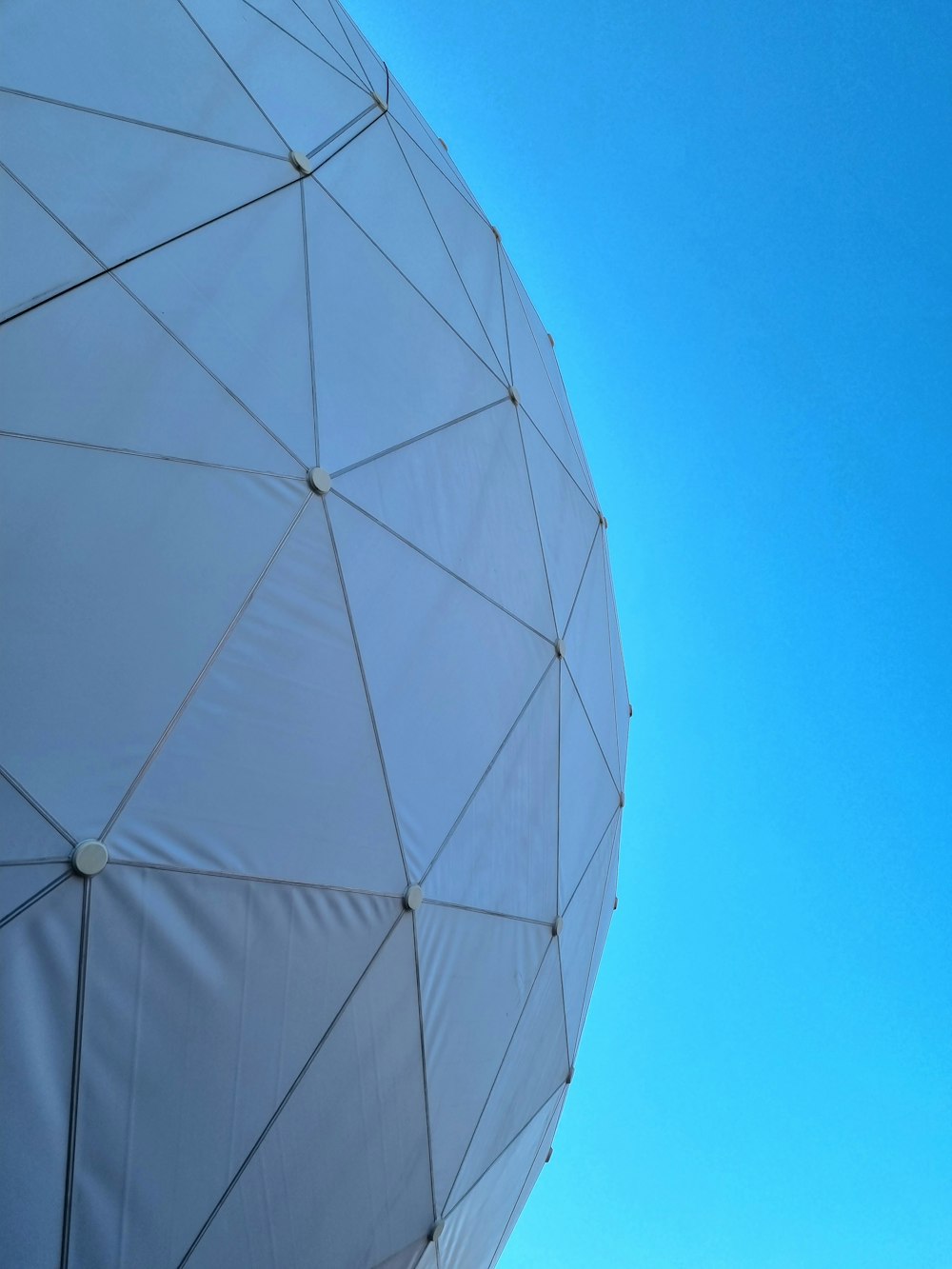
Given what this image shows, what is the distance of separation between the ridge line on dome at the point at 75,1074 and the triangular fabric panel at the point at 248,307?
337 cm

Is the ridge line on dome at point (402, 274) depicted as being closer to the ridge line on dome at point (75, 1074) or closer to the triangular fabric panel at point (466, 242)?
the triangular fabric panel at point (466, 242)

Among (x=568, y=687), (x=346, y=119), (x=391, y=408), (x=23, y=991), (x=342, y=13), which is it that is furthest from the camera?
(x=342, y=13)

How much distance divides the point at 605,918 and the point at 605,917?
91 millimetres

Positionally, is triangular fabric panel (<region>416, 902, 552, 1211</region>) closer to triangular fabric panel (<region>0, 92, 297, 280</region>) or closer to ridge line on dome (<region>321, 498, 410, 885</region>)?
ridge line on dome (<region>321, 498, 410, 885</region>)

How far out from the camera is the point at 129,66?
646 cm

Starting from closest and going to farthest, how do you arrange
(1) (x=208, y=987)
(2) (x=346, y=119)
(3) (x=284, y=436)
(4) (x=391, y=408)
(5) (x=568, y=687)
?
(1) (x=208, y=987)
(3) (x=284, y=436)
(4) (x=391, y=408)
(2) (x=346, y=119)
(5) (x=568, y=687)

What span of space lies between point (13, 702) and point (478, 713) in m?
3.80

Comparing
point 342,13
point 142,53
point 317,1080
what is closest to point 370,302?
point 142,53

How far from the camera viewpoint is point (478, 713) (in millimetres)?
7371

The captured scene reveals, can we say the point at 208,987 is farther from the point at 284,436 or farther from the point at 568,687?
the point at 568,687

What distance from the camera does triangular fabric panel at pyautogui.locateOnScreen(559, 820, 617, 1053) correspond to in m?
9.27

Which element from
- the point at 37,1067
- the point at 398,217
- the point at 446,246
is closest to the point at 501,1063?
the point at 37,1067

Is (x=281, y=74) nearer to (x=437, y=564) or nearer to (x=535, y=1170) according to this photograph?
(x=437, y=564)

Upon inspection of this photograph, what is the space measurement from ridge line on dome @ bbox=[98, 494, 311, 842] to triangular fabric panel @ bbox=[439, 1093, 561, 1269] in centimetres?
519
